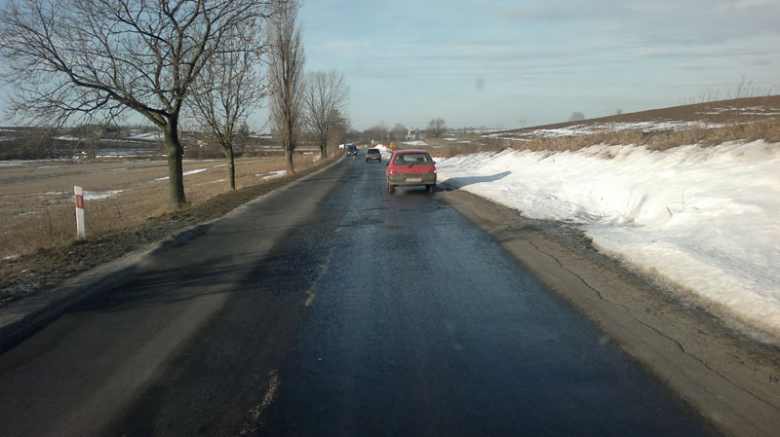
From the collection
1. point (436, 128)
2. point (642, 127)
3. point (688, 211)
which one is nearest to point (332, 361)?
point (688, 211)

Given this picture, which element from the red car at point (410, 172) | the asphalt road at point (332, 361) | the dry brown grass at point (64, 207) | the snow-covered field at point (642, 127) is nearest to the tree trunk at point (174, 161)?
the dry brown grass at point (64, 207)

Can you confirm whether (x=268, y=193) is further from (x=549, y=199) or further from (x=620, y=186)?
(x=620, y=186)

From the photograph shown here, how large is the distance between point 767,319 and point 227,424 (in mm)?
4817

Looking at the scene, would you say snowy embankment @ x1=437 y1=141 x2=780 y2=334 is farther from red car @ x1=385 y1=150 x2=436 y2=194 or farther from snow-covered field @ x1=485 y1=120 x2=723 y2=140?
snow-covered field @ x1=485 y1=120 x2=723 y2=140

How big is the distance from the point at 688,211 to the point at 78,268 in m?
Result: 10.5

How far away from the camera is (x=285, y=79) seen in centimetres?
3769

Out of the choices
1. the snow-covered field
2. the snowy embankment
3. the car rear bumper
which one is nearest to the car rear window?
the car rear bumper

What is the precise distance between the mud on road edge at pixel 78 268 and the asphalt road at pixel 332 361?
254 millimetres

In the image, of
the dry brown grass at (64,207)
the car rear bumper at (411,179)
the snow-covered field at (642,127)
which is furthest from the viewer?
the snow-covered field at (642,127)

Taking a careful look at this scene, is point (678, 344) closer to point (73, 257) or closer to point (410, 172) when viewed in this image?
point (73, 257)

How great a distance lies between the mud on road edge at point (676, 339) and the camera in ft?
11.3

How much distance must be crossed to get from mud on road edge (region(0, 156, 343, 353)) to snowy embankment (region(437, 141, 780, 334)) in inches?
283

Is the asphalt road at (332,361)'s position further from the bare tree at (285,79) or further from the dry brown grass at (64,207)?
the bare tree at (285,79)

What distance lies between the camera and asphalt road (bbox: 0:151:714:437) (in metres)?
3.33
